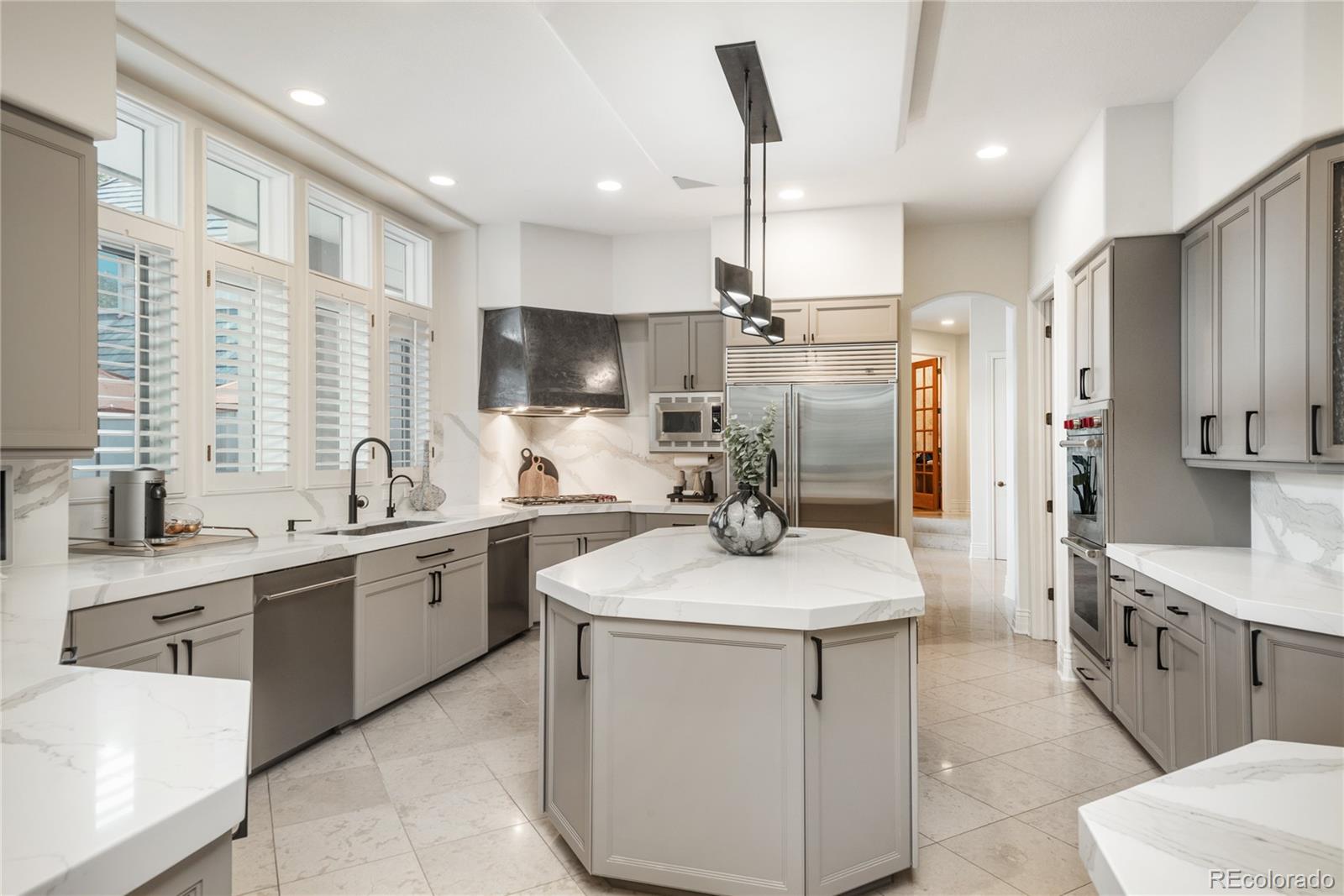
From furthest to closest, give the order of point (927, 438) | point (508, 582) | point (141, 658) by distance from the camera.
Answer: point (927, 438), point (508, 582), point (141, 658)

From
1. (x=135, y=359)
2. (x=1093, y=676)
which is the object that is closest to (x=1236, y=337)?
(x=1093, y=676)

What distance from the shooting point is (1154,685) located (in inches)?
109

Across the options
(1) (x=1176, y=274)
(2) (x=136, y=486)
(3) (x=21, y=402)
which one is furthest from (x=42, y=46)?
(1) (x=1176, y=274)

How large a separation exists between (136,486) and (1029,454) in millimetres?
4827

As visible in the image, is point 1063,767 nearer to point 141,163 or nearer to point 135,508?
point 135,508

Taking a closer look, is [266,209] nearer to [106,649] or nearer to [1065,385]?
[106,649]

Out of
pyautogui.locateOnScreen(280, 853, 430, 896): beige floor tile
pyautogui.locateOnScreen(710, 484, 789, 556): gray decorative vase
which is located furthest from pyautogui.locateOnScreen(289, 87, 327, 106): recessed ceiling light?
pyautogui.locateOnScreen(280, 853, 430, 896): beige floor tile

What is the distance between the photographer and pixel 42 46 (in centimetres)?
204

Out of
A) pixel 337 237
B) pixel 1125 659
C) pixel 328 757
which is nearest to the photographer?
pixel 328 757

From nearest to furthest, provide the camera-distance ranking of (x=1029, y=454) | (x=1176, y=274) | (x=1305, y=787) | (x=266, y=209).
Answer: (x=1305, y=787)
(x=1176, y=274)
(x=266, y=209)
(x=1029, y=454)

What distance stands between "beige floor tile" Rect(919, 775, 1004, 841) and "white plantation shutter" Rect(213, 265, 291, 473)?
325 cm

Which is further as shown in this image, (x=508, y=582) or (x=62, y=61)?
(x=508, y=582)

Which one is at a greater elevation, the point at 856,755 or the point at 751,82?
the point at 751,82

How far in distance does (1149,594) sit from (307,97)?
13.5 feet
